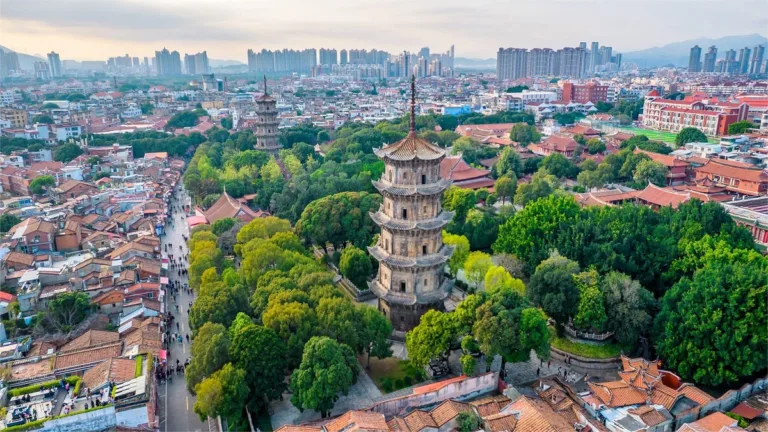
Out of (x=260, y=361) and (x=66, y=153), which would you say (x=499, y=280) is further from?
(x=66, y=153)

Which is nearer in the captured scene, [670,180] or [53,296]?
[53,296]

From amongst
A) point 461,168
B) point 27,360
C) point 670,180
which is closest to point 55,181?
point 27,360

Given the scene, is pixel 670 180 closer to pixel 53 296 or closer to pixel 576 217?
pixel 576 217

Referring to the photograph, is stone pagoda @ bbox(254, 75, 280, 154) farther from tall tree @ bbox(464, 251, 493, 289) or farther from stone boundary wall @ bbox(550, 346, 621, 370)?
stone boundary wall @ bbox(550, 346, 621, 370)

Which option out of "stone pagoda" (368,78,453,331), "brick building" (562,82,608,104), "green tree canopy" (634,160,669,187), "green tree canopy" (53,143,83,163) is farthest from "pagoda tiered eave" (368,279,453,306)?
"brick building" (562,82,608,104)

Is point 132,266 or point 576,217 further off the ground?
point 576,217

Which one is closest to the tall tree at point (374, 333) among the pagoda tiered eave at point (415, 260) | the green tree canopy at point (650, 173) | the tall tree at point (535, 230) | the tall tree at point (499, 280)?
the pagoda tiered eave at point (415, 260)

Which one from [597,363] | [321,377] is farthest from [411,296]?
[597,363]
